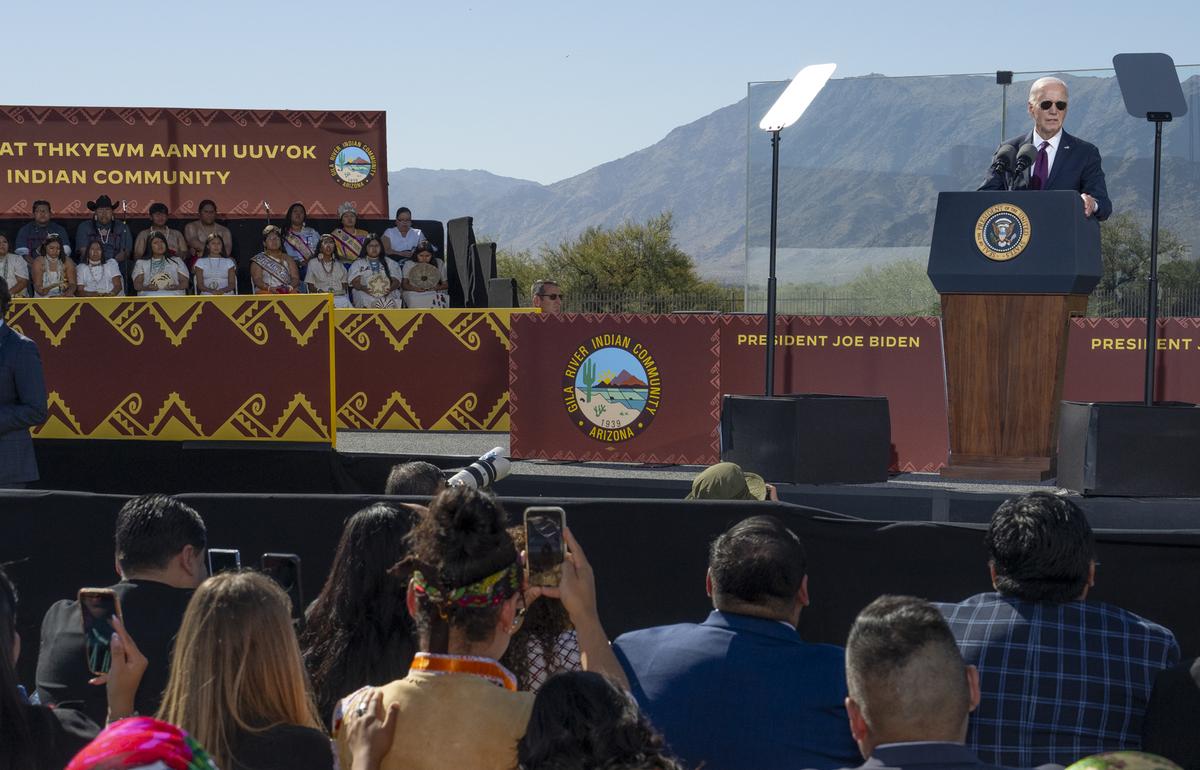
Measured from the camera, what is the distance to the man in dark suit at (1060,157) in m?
8.69

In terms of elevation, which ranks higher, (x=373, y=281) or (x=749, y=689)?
(x=373, y=281)

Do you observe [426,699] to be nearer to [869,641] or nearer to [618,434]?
[869,641]

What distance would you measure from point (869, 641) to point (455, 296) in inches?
628

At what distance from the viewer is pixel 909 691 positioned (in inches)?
98.5

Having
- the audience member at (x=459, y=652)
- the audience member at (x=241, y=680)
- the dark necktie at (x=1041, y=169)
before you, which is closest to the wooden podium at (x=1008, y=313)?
the dark necktie at (x=1041, y=169)

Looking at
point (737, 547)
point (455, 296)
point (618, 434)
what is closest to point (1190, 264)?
point (455, 296)

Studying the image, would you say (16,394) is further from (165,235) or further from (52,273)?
(165,235)

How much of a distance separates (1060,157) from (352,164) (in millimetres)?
13019

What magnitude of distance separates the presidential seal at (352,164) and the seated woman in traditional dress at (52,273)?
5.16 metres

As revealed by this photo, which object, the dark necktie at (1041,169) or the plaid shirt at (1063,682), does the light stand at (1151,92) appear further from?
the plaid shirt at (1063,682)

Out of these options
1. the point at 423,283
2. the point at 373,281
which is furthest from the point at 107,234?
the point at 423,283

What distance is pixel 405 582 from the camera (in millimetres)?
3844

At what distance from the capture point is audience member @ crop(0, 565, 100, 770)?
272 centimetres

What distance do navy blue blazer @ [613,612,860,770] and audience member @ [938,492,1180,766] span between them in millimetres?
512
